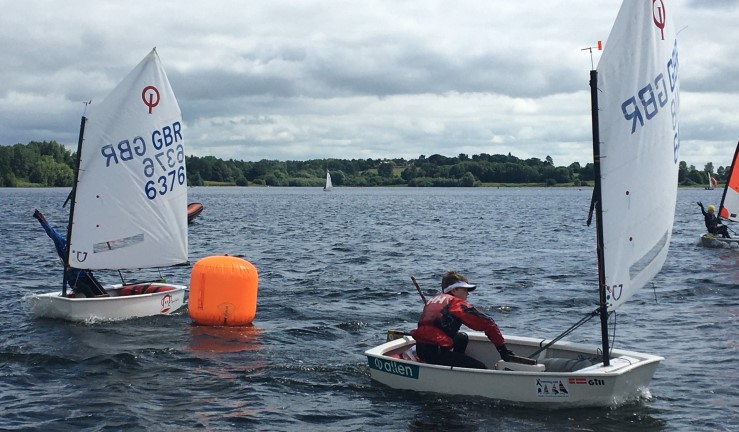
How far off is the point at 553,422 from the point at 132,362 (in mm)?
7262

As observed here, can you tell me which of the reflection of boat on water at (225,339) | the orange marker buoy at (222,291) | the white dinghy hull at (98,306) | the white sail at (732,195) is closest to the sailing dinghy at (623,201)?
the reflection of boat on water at (225,339)

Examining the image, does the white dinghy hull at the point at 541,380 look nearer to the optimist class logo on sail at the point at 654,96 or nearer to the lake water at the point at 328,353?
the lake water at the point at 328,353

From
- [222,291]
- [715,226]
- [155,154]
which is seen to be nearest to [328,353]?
[222,291]

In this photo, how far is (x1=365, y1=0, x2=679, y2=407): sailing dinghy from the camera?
1114cm

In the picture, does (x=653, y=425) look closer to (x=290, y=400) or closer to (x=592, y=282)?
(x=290, y=400)

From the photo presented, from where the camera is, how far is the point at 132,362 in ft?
48.4

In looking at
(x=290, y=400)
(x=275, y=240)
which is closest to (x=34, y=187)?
(x=275, y=240)

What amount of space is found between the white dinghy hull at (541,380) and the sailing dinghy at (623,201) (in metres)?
0.01

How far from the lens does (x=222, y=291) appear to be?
16734 mm

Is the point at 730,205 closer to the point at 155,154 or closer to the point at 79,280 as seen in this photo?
the point at 155,154

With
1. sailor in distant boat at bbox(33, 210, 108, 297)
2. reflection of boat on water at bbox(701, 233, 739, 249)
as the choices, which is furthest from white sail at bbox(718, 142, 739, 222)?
sailor in distant boat at bbox(33, 210, 108, 297)

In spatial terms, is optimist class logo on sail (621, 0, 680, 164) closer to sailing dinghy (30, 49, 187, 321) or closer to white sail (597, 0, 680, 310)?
white sail (597, 0, 680, 310)

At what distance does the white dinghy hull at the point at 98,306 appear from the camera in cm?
1741

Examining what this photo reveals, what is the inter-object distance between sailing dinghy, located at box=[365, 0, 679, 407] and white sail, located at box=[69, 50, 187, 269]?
886 centimetres
